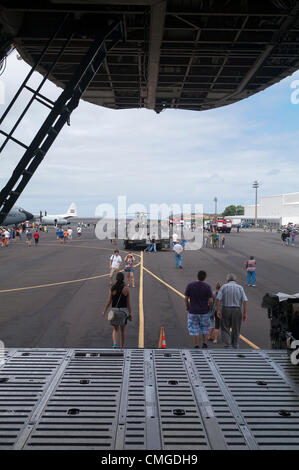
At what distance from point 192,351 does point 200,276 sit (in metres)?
2.85

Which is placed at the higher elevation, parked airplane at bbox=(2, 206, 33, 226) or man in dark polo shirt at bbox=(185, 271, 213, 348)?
parked airplane at bbox=(2, 206, 33, 226)

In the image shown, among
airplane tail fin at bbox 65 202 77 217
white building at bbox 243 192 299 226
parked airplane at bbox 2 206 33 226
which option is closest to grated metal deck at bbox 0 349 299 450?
parked airplane at bbox 2 206 33 226

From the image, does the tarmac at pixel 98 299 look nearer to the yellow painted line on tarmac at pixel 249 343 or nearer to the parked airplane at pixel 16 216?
the yellow painted line on tarmac at pixel 249 343

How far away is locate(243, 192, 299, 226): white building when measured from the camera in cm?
11134

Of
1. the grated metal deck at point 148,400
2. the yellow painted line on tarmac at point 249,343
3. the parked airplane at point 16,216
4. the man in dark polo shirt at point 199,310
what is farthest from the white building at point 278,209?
the grated metal deck at point 148,400

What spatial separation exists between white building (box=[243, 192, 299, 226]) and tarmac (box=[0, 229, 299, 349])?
299ft

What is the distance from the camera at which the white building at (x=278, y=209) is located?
111 meters

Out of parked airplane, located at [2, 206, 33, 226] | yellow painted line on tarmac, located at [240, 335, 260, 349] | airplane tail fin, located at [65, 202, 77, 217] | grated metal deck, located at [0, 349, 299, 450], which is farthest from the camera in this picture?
airplane tail fin, located at [65, 202, 77, 217]

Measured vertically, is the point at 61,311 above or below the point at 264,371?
A: below

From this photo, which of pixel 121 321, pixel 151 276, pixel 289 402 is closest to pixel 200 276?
pixel 121 321

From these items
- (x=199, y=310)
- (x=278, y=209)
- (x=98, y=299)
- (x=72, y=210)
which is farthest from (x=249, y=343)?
(x=278, y=209)

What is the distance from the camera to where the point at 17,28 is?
21.6 feet

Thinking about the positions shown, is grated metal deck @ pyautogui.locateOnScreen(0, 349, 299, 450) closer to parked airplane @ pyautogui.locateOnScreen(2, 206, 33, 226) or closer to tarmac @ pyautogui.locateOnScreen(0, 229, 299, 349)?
tarmac @ pyautogui.locateOnScreen(0, 229, 299, 349)
